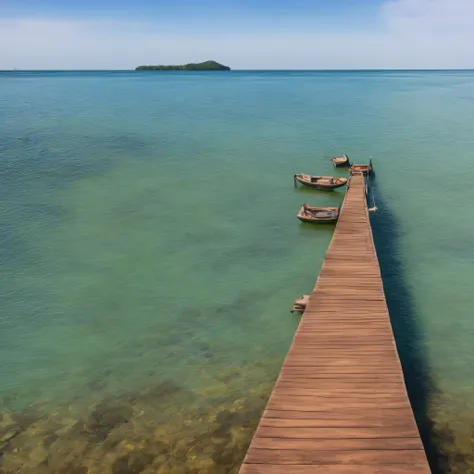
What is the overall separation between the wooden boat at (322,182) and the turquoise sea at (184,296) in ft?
2.72

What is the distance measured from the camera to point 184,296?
24469mm

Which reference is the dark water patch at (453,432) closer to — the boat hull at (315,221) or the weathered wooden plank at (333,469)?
the weathered wooden plank at (333,469)

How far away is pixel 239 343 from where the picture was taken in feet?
66.0

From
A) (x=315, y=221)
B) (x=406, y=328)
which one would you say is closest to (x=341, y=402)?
(x=406, y=328)

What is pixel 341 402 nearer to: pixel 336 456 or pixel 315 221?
pixel 336 456

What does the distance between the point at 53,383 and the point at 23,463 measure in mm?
4102

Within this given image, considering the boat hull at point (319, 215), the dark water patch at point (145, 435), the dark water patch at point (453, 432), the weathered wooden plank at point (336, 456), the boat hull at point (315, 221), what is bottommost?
the dark water patch at point (145, 435)

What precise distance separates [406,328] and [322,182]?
2416cm

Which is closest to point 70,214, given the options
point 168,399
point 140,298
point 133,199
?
point 133,199

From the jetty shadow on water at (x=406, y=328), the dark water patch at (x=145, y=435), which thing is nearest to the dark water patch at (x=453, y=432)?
the jetty shadow on water at (x=406, y=328)

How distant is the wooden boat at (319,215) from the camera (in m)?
33.6

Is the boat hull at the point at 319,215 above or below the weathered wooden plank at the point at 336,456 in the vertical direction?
below

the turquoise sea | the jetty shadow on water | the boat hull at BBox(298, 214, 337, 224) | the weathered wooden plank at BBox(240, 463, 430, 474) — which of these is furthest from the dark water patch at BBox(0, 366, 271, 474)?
the boat hull at BBox(298, 214, 337, 224)

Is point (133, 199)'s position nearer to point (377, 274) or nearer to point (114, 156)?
point (114, 156)
